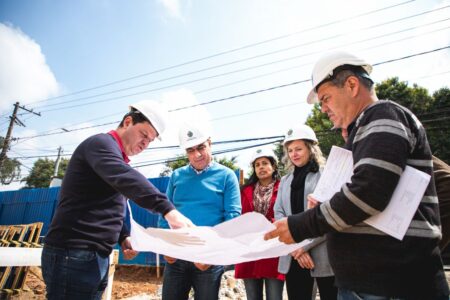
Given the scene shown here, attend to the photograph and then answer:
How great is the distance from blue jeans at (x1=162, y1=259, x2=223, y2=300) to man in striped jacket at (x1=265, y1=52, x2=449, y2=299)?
1.29 m

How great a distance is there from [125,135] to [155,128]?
8.3 inches

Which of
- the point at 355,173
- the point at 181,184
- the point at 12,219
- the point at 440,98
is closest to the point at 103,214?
the point at 181,184

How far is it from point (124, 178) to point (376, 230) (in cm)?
120

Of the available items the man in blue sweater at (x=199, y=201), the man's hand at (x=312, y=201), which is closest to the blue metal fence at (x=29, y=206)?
the man in blue sweater at (x=199, y=201)

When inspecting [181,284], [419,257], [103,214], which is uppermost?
[103,214]

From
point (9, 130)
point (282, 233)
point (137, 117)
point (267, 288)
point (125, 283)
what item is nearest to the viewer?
point (282, 233)

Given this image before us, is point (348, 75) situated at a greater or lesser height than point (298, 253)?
greater

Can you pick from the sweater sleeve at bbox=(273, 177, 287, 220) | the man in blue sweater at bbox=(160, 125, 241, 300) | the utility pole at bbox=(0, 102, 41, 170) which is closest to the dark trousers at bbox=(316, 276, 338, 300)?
the sweater sleeve at bbox=(273, 177, 287, 220)

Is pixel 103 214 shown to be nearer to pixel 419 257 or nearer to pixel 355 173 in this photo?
pixel 355 173

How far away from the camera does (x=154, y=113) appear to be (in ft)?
6.74

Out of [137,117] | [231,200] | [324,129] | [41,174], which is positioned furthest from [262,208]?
[41,174]

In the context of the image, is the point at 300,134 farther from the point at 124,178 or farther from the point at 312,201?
the point at 124,178

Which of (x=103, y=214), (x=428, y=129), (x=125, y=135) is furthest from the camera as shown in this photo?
(x=428, y=129)

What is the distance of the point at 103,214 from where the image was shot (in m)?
1.74
